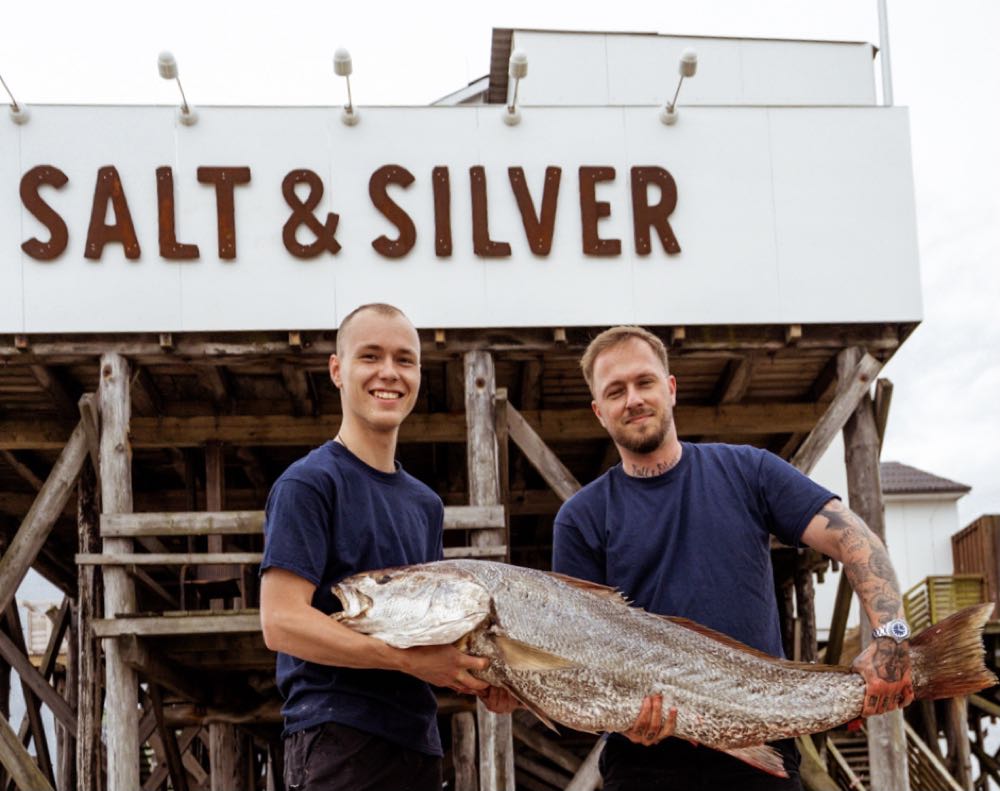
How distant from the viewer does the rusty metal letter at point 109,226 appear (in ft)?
45.6

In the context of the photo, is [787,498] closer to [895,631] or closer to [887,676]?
[895,631]

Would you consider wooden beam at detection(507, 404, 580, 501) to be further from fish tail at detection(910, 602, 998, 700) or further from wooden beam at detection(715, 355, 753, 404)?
fish tail at detection(910, 602, 998, 700)

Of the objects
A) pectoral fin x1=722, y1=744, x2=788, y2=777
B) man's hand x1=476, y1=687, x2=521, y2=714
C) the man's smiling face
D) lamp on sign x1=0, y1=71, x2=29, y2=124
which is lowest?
pectoral fin x1=722, y1=744, x2=788, y2=777

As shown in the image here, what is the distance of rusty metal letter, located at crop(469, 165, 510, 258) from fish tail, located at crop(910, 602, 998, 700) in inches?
394

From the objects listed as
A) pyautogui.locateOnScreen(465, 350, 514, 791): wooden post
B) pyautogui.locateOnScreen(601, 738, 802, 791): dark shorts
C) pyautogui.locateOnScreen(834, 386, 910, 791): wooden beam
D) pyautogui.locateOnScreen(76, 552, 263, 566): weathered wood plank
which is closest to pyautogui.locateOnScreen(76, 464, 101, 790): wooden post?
pyautogui.locateOnScreen(76, 552, 263, 566): weathered wood plank

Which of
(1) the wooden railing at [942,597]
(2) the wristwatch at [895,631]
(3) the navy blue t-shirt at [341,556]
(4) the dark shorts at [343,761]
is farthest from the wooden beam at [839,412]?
(1) the wooden railing at [942,597]

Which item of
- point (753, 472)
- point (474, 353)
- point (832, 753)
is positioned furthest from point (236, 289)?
point (832, 753)

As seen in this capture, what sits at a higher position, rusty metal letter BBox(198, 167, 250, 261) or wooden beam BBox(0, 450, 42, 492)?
rusty metal letter BBox(198, 167, 250, 261)

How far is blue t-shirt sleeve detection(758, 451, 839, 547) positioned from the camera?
4.91m

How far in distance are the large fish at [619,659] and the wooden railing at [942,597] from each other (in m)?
24.5

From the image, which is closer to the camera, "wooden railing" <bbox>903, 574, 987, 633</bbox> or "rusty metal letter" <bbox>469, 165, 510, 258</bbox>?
"rusty metal letter" <bbox>469, 165, 510, 258</bbox>

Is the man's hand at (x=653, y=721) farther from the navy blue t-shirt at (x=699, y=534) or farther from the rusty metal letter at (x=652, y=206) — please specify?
the rusty metal letter at (x=652, y=206)

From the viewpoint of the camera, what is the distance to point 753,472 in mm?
5016

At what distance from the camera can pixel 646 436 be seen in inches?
196
